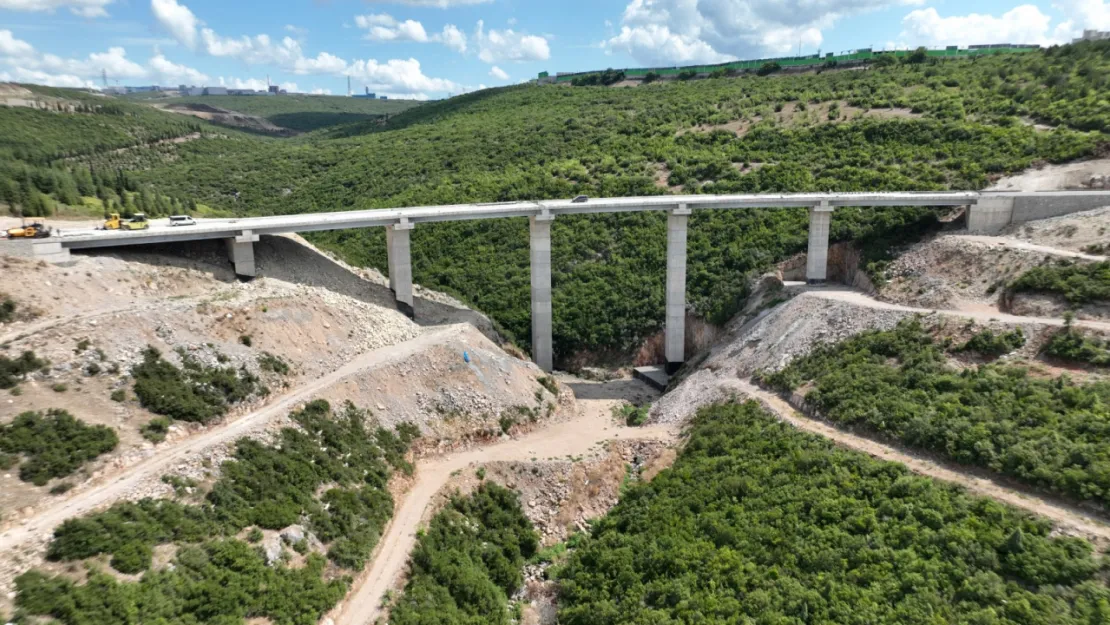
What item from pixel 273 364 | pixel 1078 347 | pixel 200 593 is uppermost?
pixel 1078 347

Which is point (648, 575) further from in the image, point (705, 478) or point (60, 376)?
point (60, 376)

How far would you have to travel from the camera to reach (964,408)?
90.1 ft

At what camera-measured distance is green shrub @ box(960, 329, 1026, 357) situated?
31062mm

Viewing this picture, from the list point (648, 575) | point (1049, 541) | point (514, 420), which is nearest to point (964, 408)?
point (1049, 541)

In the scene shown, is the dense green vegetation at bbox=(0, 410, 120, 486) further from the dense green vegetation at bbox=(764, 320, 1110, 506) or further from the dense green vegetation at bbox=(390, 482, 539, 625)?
the dense green vegetation at bbox=(764, 320, 1110, 506)

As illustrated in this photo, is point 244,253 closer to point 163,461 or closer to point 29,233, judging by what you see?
point 29,233

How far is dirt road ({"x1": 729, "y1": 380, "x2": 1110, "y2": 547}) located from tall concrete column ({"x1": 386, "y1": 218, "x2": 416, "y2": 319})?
82.0 ft

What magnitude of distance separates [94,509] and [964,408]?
33.2 meters

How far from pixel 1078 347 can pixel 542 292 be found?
3127 cm

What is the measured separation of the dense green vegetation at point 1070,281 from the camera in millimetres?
32844

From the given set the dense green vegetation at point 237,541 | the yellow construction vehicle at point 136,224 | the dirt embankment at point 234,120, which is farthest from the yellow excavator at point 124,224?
the dirt embankment at point 234,120

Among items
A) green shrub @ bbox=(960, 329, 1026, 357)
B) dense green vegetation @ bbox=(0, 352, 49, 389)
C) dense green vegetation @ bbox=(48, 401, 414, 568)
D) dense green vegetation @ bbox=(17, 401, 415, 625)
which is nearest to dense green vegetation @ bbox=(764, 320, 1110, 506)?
green shrub @ bbox=(960, 329, 1026, 357)

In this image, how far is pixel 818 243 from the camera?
4853 cm

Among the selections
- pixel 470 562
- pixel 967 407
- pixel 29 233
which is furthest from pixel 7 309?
pixel 967 407
